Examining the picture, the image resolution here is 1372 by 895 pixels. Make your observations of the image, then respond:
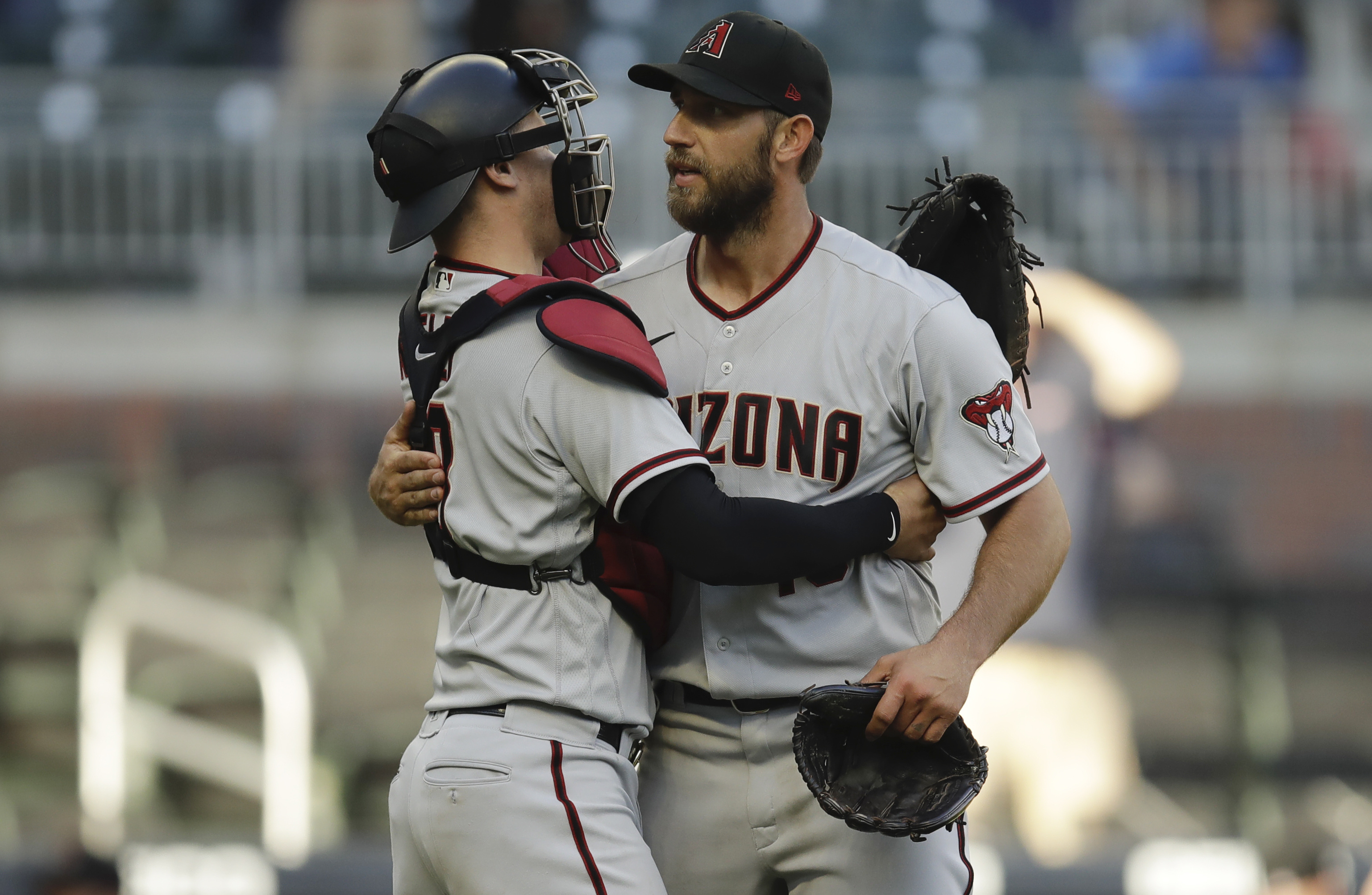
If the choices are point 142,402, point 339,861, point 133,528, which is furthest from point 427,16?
point 339,861

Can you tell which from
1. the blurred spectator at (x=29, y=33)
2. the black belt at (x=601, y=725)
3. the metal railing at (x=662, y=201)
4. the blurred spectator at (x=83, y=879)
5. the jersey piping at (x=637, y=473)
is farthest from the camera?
the blurred spectator at (x=29, y=33)

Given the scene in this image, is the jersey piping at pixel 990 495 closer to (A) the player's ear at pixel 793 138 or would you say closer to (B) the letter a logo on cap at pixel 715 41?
(A) the player's ear at pixel 793 138

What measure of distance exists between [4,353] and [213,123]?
70.2 inches

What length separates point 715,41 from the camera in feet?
9.49

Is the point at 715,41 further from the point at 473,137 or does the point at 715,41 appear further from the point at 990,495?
the point at 990,495

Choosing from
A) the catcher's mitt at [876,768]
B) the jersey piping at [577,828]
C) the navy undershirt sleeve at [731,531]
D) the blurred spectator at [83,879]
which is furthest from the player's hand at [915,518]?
the blurred spectator at [83,879]

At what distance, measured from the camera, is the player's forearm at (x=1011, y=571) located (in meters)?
2.70

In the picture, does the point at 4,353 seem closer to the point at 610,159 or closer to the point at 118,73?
the point at 118,73

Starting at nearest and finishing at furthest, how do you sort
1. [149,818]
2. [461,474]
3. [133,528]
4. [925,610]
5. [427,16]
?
1. [461,474]
2. [925,610]
3. [149,818]
4. [133,528]
5. [427,16]

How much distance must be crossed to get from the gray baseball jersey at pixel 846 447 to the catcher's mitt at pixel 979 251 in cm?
18

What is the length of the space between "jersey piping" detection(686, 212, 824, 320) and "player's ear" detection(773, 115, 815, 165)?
0.12 metres

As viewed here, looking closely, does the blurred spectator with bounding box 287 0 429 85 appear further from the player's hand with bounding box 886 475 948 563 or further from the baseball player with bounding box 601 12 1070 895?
the player's hand with bounding box 886 475 948 563

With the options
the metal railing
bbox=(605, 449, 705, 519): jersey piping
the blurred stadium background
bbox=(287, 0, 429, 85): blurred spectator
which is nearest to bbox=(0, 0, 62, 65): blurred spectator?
the blurred stadium background

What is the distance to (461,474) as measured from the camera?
2.70m
